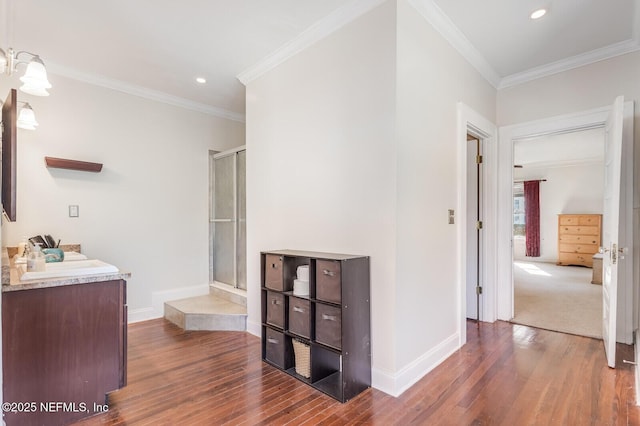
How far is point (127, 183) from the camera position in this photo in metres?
3.69

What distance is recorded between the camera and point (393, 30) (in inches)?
84.0

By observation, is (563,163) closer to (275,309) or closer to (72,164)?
(275,309)

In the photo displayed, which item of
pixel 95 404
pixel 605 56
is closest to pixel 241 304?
pixel 95 404

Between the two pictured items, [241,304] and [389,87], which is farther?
[241,304]

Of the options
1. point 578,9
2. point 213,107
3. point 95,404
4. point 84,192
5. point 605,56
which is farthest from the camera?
point 213,107

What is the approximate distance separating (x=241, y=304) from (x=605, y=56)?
4.54m

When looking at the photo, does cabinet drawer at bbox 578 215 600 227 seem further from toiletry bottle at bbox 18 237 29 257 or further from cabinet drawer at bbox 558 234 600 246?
toiletry bottle at bbox 18 237 29 257

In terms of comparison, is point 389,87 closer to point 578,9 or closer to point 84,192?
point 578,9

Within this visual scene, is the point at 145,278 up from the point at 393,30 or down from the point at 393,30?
down

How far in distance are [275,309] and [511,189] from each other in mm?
2915

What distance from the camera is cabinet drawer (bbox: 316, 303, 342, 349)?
6.83 feet

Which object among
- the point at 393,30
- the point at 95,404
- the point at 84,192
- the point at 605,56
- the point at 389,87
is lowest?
the point at 95,404

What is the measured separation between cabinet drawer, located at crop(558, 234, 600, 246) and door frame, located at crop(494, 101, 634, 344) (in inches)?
216

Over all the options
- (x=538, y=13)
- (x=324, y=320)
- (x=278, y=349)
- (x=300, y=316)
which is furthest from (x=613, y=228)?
(x=278, y=349)
